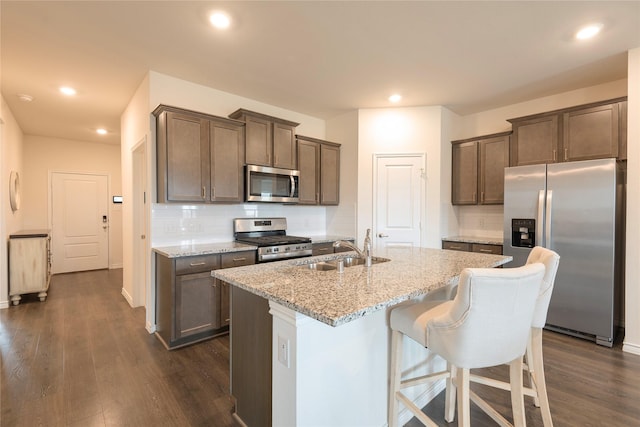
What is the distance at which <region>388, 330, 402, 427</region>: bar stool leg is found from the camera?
1.60 meters

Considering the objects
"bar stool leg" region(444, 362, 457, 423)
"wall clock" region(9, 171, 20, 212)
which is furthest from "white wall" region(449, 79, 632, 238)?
"wall clock" region(9, 171, 20, 212)

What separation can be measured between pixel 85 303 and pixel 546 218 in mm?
5706

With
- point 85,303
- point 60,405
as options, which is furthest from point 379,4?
point 85,303

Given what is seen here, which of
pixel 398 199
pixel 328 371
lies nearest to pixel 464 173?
pixel 398 199

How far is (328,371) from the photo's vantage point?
1.35 metres

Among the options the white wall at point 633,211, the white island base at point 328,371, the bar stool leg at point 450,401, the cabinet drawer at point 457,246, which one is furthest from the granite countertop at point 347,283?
the cabinet drawer at point 457,246

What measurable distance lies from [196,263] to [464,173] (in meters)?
3.61

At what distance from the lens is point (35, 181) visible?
5613mm

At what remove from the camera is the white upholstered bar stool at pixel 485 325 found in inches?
47.3

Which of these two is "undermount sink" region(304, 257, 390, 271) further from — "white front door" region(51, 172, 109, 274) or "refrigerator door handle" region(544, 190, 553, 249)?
"white front door" region(51, 172, 109, 274)

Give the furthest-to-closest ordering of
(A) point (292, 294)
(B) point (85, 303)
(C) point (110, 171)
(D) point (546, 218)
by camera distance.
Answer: (C) point (110, 171), (B) point (85, 303), (D) point (546, 218), (A) point (292, 294)

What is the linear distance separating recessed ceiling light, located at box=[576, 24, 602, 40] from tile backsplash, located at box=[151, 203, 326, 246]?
3.43m

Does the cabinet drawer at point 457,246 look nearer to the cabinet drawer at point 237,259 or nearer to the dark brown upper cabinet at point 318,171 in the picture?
the dark brown upper cabinet at point 318,171

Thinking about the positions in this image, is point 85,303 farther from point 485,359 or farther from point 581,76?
point 581,76
